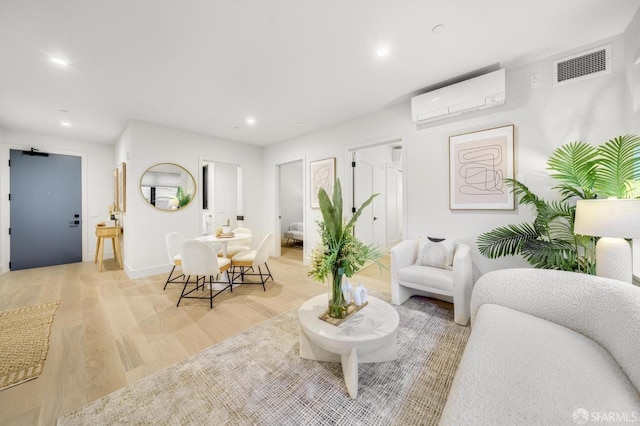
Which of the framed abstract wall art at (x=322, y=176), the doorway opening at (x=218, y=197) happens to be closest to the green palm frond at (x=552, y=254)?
the framed abstract wall art at (x=322, y=176)

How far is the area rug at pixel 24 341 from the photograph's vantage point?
64.7 inches

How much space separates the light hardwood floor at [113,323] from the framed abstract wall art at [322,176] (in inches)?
58.6

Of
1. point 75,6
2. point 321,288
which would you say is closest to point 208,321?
point 321,288

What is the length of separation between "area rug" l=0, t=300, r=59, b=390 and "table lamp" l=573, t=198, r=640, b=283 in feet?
12.9

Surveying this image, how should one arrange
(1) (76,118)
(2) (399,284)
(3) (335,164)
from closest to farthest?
1. (2) (399,284)
2. (1) (76,118)
3. (3) (335,164)

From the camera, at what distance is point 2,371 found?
166 centimetres

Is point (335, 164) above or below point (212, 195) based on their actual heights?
above

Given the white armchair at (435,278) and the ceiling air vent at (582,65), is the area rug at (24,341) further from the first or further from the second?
the ceiling air vent at (582,65)

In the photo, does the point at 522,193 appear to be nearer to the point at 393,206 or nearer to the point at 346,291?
the point at 346,291

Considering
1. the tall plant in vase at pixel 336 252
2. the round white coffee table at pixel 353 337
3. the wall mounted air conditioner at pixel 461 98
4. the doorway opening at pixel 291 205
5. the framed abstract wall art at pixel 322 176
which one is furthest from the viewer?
the doorway opening at pixel 291 205

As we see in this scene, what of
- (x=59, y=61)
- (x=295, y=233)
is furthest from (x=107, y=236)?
(x=295, y=233)

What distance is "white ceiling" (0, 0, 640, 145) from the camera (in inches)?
66.3

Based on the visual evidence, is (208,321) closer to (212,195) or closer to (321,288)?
(321,288)

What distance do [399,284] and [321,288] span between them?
1110 millimetres
